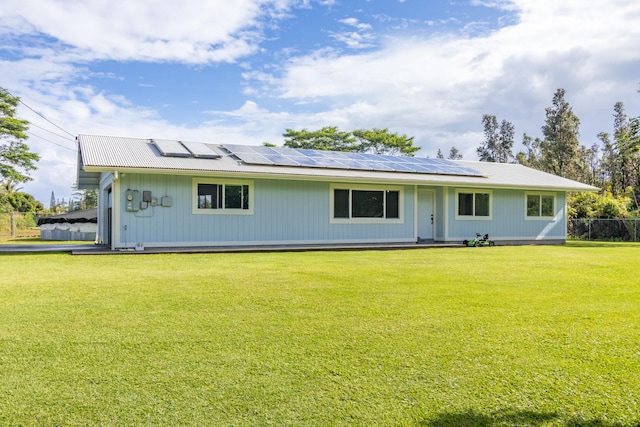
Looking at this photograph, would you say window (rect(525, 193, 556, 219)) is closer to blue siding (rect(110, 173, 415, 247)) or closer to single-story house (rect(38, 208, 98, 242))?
blue siding (rect(110, 173, 415, 247))

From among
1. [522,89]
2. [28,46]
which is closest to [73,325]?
[28,46]

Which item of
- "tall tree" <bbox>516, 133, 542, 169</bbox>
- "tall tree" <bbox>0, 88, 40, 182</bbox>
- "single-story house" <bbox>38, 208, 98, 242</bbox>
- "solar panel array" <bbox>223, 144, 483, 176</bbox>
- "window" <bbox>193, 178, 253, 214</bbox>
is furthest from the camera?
"tall tree" <bbox>516, 133, 542, 169</bbox>

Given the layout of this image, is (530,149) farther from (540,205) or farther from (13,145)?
(13,145)

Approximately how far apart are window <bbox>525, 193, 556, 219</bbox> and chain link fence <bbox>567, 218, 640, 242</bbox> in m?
5.12

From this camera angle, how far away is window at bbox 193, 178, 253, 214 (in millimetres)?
12734

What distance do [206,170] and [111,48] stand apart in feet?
A: 35.5

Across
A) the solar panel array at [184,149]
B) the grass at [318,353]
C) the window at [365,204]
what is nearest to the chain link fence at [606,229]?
the window at [365,204]

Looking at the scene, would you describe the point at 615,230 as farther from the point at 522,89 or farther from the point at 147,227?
the point at 147,227

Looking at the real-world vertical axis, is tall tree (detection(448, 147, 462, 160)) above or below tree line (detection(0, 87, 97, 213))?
above

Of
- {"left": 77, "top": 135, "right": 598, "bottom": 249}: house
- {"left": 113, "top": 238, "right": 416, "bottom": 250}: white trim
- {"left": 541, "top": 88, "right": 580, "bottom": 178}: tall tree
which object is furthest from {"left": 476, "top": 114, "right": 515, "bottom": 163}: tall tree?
{"left": 113, "top": 238, "right": 416, "bottom": 250}: white trim

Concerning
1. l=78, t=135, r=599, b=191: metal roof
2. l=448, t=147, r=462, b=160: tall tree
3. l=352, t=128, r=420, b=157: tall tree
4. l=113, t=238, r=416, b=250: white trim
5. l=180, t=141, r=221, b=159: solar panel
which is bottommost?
l=113, t=238, r=416, b=250: white trim

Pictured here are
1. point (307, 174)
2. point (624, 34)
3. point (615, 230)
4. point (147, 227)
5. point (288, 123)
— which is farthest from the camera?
point (288, 123)

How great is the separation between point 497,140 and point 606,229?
2670 centimetres

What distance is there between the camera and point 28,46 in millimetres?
19734
